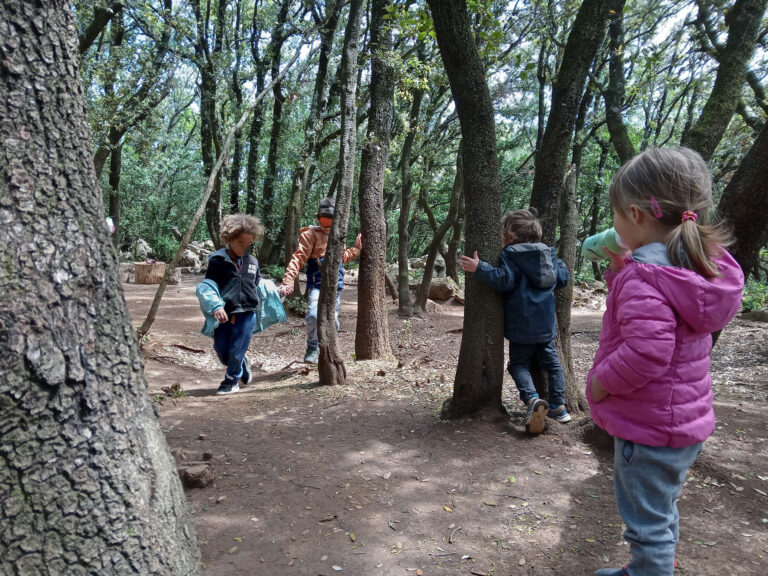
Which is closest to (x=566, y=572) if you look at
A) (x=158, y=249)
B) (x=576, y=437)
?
(x=576, y=437)

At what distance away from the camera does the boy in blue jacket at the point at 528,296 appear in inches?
145

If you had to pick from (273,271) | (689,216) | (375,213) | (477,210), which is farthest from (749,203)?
(273,271)

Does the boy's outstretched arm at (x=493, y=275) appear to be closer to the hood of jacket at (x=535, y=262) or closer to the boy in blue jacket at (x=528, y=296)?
the boy in blue jacket at (x=528, y=296)

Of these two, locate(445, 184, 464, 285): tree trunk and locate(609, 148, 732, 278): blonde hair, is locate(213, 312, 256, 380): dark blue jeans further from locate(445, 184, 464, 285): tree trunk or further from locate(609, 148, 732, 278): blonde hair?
locate(445, 184, 464, 285): tree trunk

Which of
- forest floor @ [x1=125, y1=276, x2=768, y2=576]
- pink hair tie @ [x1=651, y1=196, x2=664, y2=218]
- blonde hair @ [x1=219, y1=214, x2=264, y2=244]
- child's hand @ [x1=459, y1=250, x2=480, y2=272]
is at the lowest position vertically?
forest floor @ [x1=125, y1=276, x2=768, y2=576]

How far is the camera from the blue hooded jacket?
12.1 feet

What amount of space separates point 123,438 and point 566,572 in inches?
76.0

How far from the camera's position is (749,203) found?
9.43 ft

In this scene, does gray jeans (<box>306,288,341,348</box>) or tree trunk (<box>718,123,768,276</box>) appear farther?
gray jeans (<box>306,288,341,348</box>)

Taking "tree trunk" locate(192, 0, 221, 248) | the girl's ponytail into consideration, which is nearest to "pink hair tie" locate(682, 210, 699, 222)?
the girl's ponytail

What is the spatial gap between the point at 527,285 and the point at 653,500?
80.2 inches

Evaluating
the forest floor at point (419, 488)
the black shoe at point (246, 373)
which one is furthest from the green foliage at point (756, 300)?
the black shoe at point (246, 373)

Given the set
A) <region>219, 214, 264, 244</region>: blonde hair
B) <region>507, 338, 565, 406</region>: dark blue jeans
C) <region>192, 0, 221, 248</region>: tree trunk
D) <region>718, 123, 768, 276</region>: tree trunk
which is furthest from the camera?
<region>192, 0, 221, 248</region>: tree trunk

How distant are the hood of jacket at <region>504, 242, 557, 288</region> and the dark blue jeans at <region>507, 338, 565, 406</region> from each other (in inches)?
18.4
